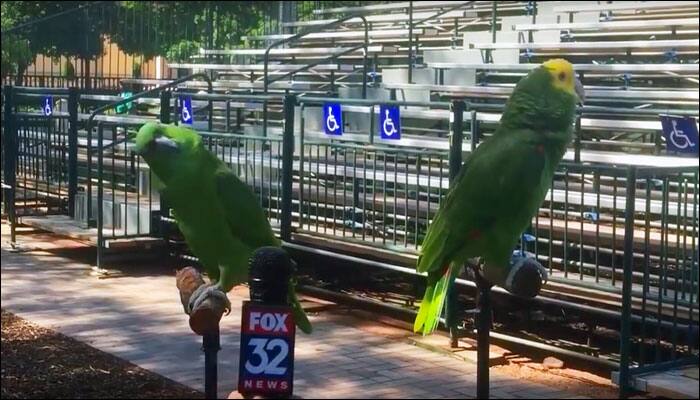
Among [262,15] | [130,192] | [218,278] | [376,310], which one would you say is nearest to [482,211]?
[218,278]

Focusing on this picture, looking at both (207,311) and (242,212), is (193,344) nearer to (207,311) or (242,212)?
(242,212)

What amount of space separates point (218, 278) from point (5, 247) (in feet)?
26.3

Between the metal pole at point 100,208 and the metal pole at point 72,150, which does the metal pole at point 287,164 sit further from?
the metal pole at point 72,150

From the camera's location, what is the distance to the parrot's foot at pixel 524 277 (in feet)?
10.1

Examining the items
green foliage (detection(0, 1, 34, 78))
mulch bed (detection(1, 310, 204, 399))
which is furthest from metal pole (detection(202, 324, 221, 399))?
green foliage (detection(0, 1, 34, 78))

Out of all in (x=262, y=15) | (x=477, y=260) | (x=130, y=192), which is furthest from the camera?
(x=262, y=15)

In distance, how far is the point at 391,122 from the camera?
8211 millimetres

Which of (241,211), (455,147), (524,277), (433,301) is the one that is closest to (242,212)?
(241,211)

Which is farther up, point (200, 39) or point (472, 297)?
point (200, 39)

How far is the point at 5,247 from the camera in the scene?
11.4 meters

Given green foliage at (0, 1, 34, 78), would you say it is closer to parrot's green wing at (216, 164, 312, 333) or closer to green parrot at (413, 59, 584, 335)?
parrot's green wing at (216, 164, 312, 333)

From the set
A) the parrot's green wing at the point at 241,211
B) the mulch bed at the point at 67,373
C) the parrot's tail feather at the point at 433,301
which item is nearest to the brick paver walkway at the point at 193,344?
the mulch bed at the point at 67,373

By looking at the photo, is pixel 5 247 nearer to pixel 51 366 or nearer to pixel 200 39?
pixel 51 366

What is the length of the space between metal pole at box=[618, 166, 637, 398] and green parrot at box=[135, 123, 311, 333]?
7.56 ft
